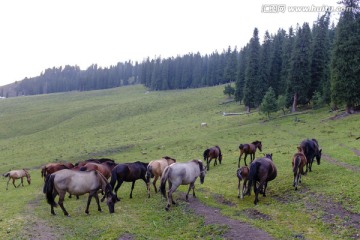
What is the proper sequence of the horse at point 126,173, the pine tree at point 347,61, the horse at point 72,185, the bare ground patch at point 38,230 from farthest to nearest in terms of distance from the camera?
1. the pine tree at point 347,61
2. the horse at point 126,173
3. the horse at point 72,185
4. the bare ground patch at point 38,230

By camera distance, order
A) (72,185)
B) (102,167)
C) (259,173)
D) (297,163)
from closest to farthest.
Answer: (72,185), (259,173), (297,163), (102,167)

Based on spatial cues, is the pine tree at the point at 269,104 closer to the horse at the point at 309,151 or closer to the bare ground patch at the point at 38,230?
the horse at the point at 309,151

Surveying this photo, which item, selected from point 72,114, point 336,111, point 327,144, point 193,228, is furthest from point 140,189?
point 72,114

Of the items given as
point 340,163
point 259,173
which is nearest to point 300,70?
point 340,163

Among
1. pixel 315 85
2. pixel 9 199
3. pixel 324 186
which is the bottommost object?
pixel 9 199

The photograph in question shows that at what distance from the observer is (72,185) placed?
49.4ft

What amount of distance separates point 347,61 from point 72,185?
1648 inches

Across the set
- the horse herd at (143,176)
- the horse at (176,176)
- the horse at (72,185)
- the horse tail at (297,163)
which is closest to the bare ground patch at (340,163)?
the horse herd at (143,176)

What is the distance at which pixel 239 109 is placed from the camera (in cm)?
6962

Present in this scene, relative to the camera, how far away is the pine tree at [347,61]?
4262 centimetres

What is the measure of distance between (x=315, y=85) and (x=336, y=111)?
905 cm

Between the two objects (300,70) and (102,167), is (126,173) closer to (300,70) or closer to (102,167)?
(102,167)

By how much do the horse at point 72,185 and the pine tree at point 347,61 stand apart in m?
38.2

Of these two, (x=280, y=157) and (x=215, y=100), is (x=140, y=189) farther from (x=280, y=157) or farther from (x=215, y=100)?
(x=215, y=100)
